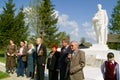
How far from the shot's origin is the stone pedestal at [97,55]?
46.8 feet

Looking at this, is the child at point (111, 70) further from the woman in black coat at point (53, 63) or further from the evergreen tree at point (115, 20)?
the evergreen tree at point (115, 20)

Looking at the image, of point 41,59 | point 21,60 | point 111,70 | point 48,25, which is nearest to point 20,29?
point 48,25

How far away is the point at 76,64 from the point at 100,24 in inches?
368

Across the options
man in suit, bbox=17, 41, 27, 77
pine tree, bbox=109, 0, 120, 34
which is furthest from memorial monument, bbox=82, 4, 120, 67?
pine tree, bbox=109, 0, 120, 34

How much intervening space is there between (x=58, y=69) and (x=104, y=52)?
246 inches

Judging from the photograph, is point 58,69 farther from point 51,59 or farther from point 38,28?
point 38,28

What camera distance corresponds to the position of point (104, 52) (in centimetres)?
1536

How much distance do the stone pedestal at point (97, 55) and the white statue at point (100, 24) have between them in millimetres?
524

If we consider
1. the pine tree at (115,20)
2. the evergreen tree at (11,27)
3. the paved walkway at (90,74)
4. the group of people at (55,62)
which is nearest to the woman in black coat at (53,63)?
the group of people at (55,62)

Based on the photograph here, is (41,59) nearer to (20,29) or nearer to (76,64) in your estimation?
(76,64)

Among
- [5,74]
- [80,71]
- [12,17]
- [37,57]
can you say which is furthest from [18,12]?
[80,71]

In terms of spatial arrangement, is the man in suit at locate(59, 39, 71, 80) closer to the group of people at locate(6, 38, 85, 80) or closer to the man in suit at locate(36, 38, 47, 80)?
the group of people at locate(6, 38, 85, 80)

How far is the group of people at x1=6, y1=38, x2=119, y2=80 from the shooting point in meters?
6.98

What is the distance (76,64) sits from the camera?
7309mm
